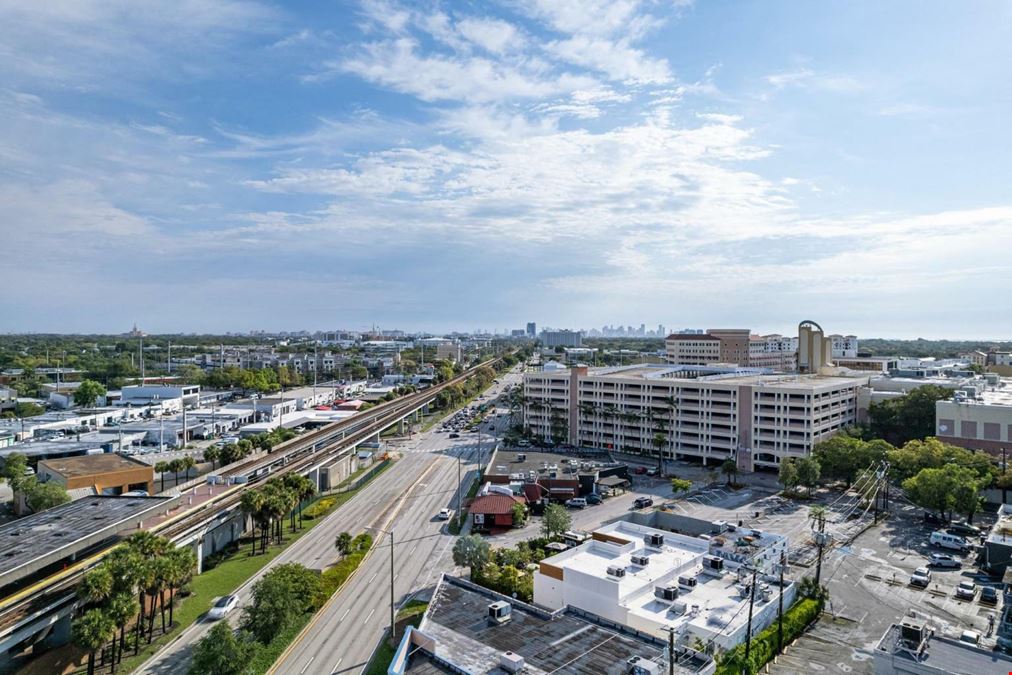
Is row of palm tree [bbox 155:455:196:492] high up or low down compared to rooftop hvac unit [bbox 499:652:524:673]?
down

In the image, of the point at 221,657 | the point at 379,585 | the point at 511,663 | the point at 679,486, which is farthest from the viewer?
the point at 679,486

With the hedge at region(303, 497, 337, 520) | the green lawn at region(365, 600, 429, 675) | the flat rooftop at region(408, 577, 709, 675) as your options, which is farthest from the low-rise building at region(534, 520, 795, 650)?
the hedge at region(303, 497, 337, 520)

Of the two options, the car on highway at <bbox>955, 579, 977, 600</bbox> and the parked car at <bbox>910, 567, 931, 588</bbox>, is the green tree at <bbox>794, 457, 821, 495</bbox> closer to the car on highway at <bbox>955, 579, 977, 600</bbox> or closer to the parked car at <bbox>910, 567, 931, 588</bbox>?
the parked car at <bbox>910, 567, 931, 588</bbox>

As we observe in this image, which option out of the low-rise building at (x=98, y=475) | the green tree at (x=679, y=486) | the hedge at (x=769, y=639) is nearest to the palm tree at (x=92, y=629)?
the hedge at (x=769, y=639)

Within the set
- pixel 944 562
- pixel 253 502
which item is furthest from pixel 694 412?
pixel 253 502

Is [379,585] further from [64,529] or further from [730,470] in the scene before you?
[730,470]

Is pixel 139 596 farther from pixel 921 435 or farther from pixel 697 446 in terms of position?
pixel 921 435

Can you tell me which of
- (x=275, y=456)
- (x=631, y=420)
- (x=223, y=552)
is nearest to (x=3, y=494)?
(x=275, y=456)
